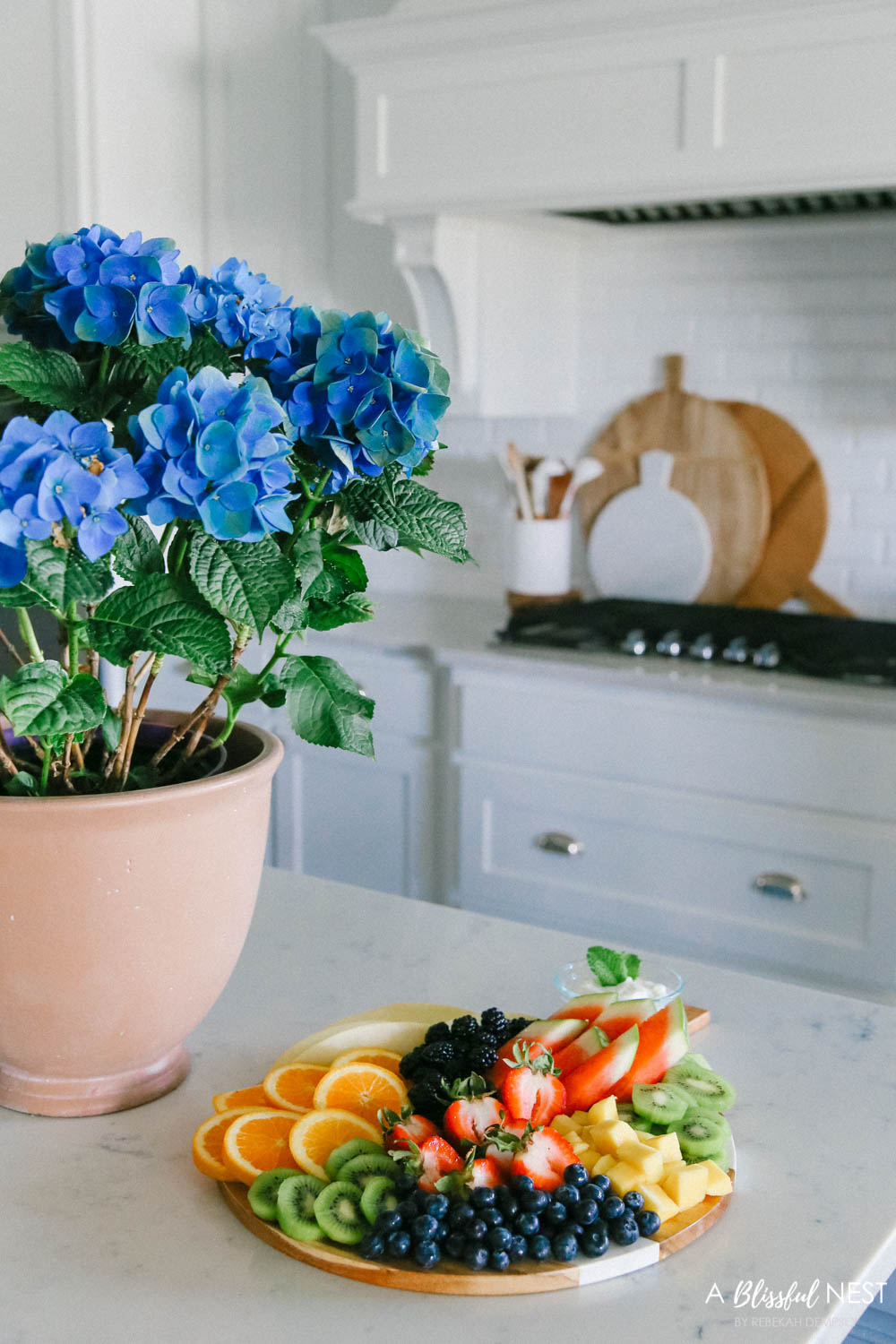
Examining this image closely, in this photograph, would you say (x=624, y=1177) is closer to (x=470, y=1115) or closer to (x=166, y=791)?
(x=470, y=1115)

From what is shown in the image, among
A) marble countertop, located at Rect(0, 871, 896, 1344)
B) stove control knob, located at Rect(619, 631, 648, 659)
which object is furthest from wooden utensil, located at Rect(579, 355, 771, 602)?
marble countertop, located at Rect(0, 871, 896, 1344)

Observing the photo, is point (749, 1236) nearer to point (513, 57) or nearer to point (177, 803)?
point (177, 803)

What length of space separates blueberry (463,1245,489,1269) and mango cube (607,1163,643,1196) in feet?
0.31

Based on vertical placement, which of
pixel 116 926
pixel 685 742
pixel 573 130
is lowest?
pixel 685 742

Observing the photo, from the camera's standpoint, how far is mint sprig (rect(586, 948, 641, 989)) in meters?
1.11

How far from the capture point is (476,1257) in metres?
0.77

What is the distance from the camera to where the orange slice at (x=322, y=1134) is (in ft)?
2.77

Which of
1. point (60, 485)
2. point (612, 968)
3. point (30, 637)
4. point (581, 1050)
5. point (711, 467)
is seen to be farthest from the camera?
point (711, 467)

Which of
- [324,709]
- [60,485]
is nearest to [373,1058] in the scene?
[324,709]

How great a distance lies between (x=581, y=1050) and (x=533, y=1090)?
0.09 m

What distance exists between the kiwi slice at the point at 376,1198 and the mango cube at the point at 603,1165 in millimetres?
124

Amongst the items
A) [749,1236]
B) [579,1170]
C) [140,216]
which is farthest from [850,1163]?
[140,216]

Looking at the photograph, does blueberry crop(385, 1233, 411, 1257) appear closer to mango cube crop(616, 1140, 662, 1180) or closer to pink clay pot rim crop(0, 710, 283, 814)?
mango cube crop(616, 1140, 662, 1180)

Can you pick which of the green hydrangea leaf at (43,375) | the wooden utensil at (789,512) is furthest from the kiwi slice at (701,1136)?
the wooden utensil at (789,512)
